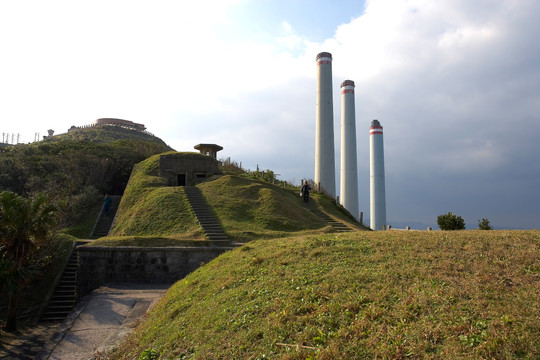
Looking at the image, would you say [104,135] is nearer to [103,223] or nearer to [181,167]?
[181,167]

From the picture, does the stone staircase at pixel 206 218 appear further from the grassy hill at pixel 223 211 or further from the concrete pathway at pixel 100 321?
the concrete pathway at pixel 100 321

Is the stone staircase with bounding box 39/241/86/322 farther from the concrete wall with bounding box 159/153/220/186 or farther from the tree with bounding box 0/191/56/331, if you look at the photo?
the concrete wall with bounding box 159/153/220/186

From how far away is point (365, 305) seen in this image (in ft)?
18.7

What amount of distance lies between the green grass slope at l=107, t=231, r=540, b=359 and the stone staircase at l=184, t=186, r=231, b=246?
7.39 metres

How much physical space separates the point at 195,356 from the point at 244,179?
20.9 m

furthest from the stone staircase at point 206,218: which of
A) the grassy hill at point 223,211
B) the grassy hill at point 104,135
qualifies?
the grassy hill at point 104,135

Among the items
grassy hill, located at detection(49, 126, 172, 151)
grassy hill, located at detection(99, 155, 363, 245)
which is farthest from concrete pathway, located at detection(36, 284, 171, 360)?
grassy hill, located at detection(49, 126, 172, 151)

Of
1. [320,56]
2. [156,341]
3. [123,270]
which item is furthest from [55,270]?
[320,56]

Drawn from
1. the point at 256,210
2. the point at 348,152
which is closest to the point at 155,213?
the point at 256,210

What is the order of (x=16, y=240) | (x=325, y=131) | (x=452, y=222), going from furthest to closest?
(x=325, y=131) → (x=452, y=222) → (x=16, y=240)

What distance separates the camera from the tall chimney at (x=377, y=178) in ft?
115

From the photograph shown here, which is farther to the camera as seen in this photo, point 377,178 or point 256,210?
point 377,178

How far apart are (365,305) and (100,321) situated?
25.6ft

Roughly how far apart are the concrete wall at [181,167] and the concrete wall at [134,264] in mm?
12913
